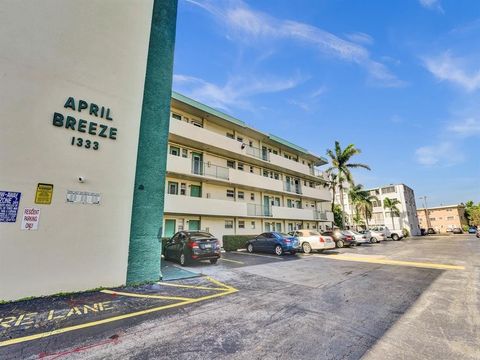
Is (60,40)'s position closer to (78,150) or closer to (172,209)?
(78,150)

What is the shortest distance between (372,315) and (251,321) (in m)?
2.54

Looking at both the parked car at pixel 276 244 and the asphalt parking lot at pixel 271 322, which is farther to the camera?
the parked car at pixel 276 244

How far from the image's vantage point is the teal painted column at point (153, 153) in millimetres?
7832

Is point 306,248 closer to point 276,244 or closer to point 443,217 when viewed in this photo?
point 276,244

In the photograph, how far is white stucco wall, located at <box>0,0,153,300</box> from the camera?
237 inches

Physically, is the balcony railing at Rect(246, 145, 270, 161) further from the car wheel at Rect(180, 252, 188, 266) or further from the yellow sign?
the yellow sign

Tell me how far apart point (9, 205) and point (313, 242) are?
16.2 meters

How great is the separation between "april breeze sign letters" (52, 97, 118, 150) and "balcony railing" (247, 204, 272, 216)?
51.5ft

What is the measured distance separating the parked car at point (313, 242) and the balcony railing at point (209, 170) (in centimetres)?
817

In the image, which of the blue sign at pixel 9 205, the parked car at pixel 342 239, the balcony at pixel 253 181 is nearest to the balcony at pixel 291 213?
the balcony at pixel 253 181

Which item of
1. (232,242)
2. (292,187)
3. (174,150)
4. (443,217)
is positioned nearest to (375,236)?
(292,187)

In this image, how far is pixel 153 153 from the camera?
28.8 feet

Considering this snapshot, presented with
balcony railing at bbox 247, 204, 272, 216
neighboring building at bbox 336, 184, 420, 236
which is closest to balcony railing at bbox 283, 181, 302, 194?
balcony railing at bbox 247, 204, 272, 216

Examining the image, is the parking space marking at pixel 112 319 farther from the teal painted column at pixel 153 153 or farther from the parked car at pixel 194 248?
the parked car at pixel 194 248
